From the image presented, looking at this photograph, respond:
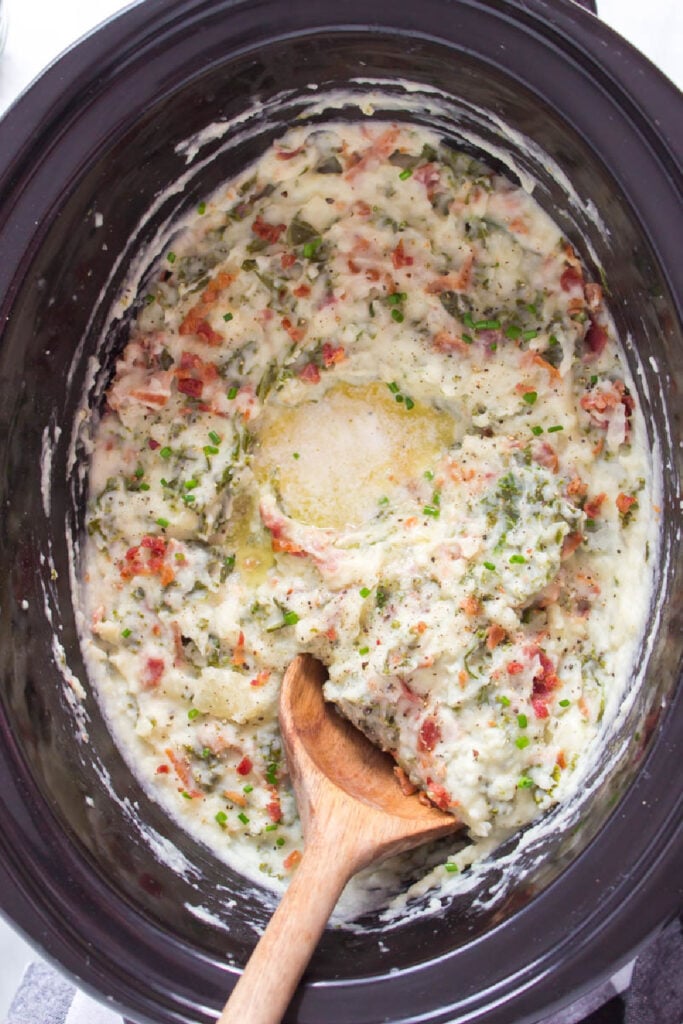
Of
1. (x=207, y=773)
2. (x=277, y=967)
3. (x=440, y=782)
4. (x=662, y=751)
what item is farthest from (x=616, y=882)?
(x=207, y=773)

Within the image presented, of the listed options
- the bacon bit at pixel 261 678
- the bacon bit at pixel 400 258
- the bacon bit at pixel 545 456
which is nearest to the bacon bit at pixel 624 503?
the bacon bit at pixel 545 456

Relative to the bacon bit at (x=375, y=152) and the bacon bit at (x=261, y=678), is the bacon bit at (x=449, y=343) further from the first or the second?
the bacon bit at (x=261, y=678)

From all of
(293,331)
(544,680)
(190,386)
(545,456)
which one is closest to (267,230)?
(293,331)

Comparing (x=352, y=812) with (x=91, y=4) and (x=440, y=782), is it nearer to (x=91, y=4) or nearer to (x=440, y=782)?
(x=440, y=782)

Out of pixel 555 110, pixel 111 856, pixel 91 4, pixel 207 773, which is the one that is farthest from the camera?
pixel 91 4

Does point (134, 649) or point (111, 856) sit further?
point (134, 649)
